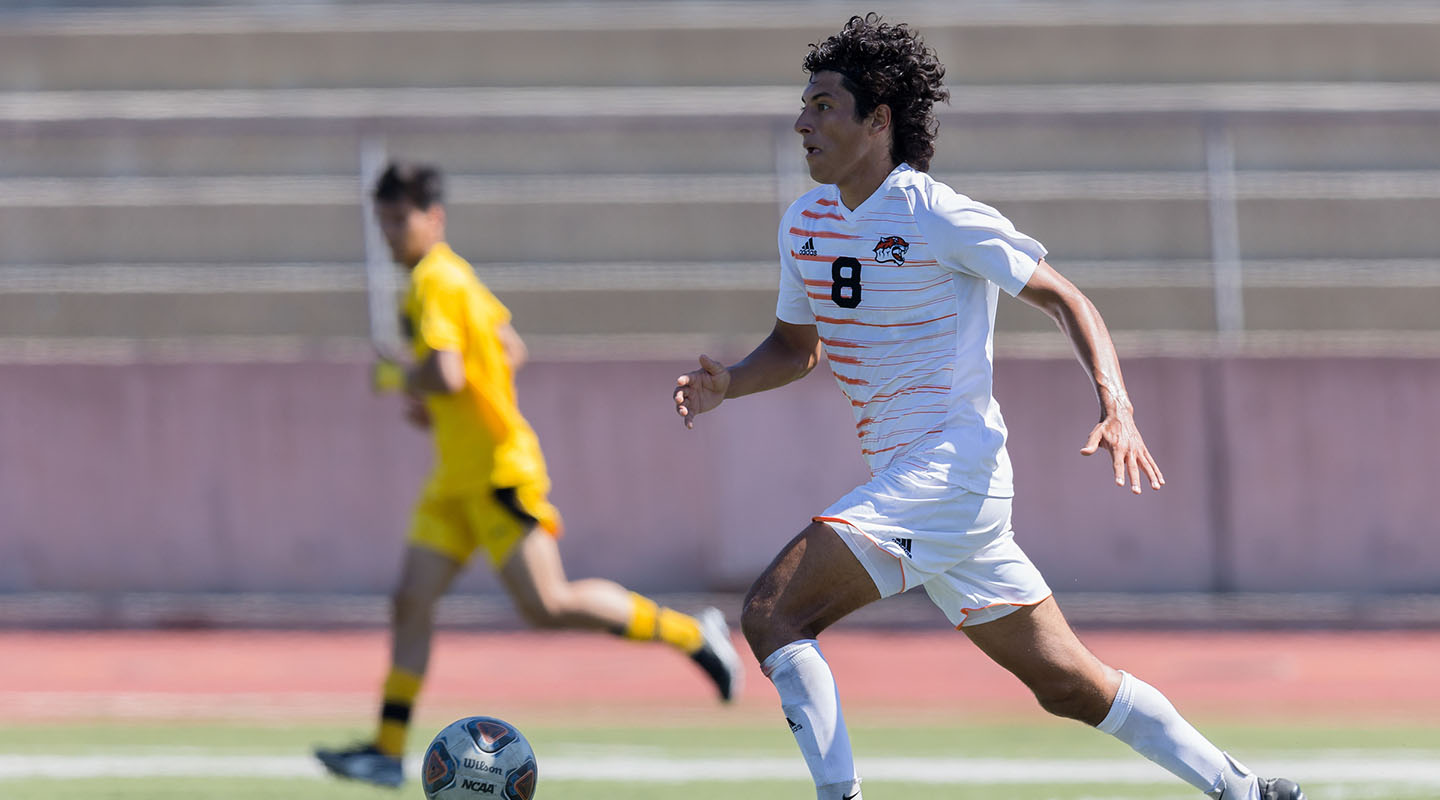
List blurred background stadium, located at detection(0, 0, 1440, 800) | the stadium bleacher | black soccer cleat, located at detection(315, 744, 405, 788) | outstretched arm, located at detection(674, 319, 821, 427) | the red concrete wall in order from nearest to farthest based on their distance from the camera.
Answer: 1. outstretched arm, located at detection(674, 319, 821, 427)
2. black soccer cleat, located at detection(315, 744, 405, 788)
3. blurred background stadium, located at detection(0, 0, 1440, 800)
4. the red concrete wall
5. the stadium bleacher

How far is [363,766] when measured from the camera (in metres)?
6.72

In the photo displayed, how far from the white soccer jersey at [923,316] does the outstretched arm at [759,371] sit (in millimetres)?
318

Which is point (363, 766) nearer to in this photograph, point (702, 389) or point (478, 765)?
point (478, 765)

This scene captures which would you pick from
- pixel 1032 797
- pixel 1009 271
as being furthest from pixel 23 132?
pixel 1009 271

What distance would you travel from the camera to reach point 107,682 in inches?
396

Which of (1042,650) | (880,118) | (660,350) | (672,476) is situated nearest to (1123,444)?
(1042,650)

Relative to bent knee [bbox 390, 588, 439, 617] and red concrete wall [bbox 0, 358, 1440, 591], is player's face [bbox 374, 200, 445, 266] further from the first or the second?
red concrete wall [bbox 0, 358, 1440, 591]

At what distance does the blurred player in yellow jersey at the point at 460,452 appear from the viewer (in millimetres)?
7191

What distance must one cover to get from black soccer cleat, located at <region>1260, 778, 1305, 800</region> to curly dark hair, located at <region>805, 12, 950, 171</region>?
1881mm

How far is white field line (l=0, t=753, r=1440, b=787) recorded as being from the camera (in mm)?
7023

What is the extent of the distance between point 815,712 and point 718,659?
3.34 meters

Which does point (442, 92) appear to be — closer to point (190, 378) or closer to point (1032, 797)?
point (190, 378)

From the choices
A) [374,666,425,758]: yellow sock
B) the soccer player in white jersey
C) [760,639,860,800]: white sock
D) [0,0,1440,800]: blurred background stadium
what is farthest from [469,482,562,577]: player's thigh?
[760,639,860,800]: white sock

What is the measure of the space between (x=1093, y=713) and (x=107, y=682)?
6.74 m
